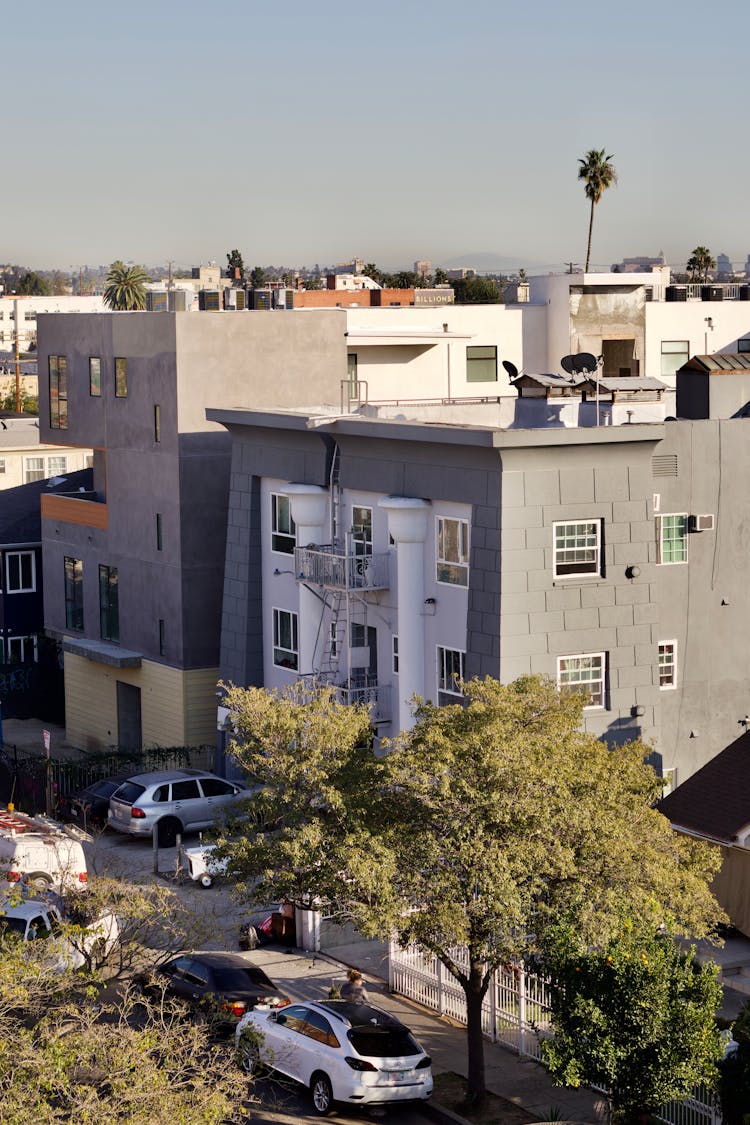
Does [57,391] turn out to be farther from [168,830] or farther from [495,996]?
[495,996]

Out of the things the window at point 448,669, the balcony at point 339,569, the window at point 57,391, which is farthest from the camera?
the window at point 57,391

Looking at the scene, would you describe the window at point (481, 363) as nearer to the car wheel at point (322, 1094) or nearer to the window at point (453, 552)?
the window at point (453, 552)

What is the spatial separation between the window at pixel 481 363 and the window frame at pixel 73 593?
47.6 ft

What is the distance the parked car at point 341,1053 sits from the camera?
24.7m

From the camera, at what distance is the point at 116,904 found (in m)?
26.2

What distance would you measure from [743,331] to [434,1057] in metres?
39.6

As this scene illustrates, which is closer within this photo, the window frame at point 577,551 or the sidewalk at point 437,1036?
the sidewalk at point 437,1036

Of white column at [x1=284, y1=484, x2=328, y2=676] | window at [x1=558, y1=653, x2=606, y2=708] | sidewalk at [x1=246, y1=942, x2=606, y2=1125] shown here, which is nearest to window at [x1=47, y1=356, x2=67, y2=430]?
white column at [x1=284, y1=484, x2=328, y2=676]

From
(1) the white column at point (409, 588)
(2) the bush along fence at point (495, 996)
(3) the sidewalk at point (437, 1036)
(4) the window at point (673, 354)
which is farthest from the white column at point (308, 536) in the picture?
(4) the window at point (673, 354)

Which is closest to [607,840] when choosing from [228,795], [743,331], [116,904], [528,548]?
[116,904]

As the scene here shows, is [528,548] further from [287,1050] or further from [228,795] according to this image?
[287,1050]

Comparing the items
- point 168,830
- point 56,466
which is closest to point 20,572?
point 56,466

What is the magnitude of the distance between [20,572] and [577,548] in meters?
28.1

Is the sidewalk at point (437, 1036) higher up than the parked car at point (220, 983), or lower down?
lower down
